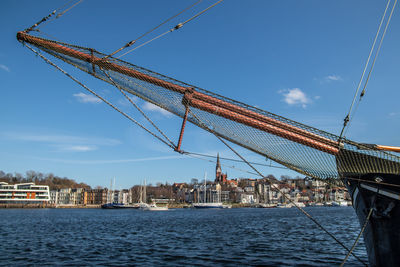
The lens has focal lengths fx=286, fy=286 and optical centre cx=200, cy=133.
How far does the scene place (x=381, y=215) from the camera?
6.18 m

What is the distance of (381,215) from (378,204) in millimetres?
243

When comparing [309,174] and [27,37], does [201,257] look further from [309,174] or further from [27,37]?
[27,37]

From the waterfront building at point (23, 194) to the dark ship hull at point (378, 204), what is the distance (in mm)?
134575

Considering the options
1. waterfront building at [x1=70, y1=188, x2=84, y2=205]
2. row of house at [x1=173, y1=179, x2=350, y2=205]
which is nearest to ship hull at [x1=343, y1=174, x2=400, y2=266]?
row of house at [x1=173, y1=179, x2=350, y2=205]

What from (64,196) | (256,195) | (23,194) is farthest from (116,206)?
(256,195)

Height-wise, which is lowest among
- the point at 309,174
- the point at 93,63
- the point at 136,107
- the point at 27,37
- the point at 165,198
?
the point at 165,198

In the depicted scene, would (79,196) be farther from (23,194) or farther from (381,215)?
(381,215)

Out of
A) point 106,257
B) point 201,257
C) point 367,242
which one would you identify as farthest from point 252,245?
point 367,242

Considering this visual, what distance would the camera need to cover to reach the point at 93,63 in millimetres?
8031

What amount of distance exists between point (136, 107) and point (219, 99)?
2.26 m

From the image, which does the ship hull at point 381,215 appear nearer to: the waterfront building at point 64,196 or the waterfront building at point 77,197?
the waterfront building at point 77,197

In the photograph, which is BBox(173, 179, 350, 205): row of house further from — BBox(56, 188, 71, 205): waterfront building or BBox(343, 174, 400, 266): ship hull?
BBox(343, 174, 400, 266): ship hull

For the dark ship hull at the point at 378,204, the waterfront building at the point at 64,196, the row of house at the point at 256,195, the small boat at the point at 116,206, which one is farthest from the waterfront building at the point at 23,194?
the dark ship hull at the point at 378,204

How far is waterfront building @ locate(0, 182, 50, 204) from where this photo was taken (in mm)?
115938
